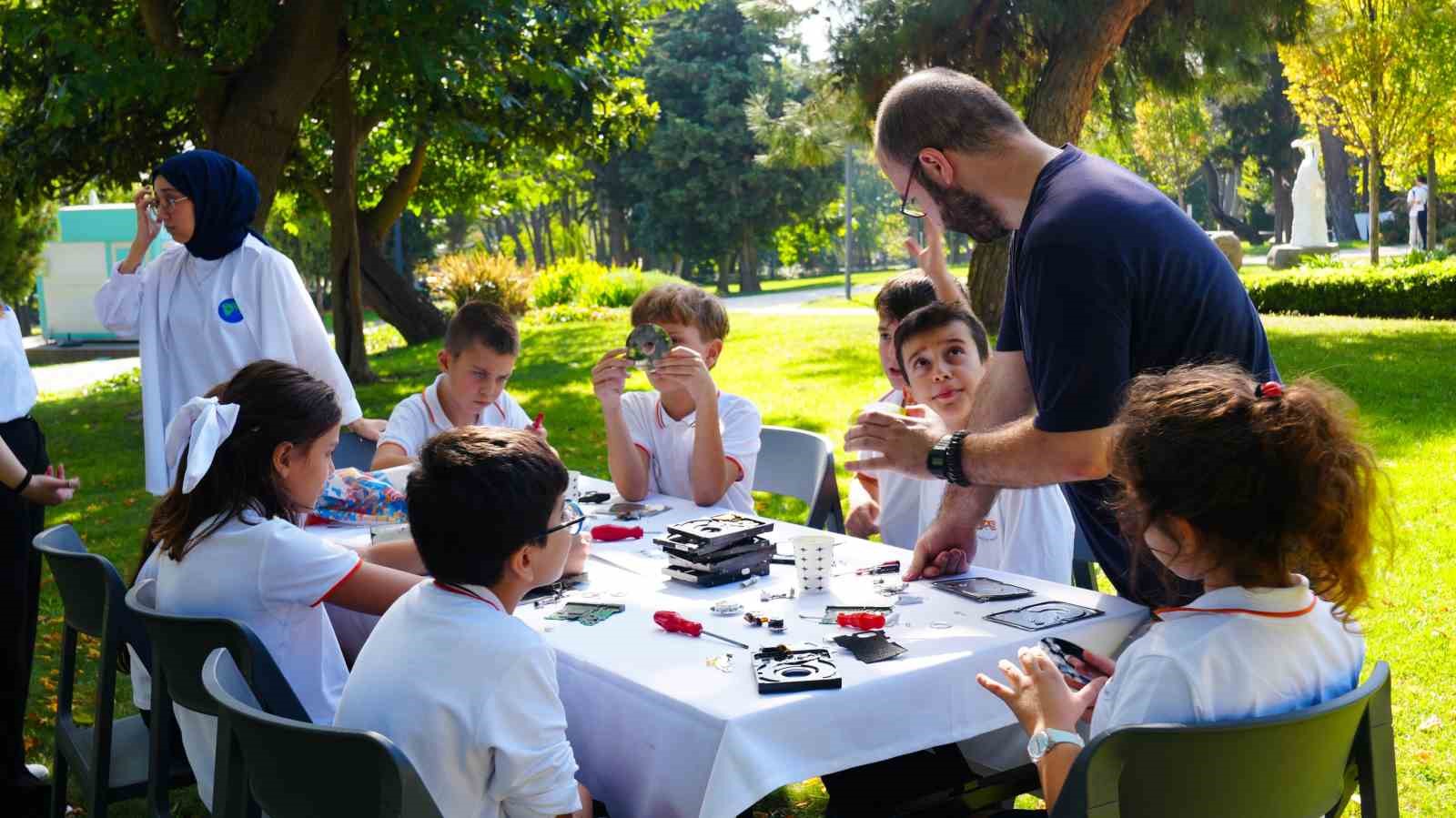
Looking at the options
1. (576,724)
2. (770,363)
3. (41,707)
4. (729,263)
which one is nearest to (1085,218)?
(576,724)

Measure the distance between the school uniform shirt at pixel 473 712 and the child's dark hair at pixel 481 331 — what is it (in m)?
2.24

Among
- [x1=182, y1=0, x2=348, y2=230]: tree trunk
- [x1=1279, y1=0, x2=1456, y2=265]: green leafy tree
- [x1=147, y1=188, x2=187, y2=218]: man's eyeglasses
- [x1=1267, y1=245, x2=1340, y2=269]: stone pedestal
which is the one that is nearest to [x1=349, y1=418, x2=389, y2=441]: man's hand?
[x1=147, y1=188, x2=187, y2=218]: man's eyeglasses

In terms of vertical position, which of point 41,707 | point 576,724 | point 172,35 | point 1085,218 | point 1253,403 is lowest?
point 41,707

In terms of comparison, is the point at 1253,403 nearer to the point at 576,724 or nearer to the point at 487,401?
the point at 576,724

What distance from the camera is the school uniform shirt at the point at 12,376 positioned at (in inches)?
149

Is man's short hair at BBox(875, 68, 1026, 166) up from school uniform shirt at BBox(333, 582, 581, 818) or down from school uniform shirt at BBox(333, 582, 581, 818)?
up

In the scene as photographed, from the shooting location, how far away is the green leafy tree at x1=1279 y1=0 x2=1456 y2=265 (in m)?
16.9

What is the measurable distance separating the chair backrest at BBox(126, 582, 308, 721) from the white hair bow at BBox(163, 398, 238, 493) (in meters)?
0.30

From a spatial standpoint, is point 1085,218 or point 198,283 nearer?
point 1085,218

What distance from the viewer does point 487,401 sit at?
14.5ft

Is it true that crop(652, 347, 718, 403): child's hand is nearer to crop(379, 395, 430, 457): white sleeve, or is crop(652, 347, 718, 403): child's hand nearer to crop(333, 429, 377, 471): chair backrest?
crop(379, 395, 430, 457): white sleeve

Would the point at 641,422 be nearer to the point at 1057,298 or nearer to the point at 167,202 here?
the point at 167,202

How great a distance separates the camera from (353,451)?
Result: 5188 millimetres

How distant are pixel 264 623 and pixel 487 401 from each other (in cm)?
178
